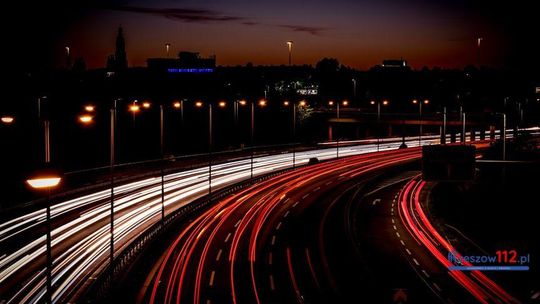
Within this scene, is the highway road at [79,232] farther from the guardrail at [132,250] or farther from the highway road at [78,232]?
the guardrail at [132,250]

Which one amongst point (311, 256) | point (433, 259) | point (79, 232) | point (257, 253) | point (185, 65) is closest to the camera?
point (433, 259)

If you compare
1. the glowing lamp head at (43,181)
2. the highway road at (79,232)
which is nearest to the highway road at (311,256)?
the highway road at (79,232)

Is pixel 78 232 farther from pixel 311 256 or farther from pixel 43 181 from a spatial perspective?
pixel 43 181

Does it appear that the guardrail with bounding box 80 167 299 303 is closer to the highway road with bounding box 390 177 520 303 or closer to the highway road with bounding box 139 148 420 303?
the highway road with bounding box 139 148 420 303

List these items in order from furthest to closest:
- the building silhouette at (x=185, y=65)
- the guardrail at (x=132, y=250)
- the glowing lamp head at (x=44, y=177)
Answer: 1. the building silhouette at (x=185, y=65)
2. the guardrail at (x=132, y=250)
3. the glowing lamp head at (x=44, y=177)

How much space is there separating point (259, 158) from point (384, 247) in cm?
4263

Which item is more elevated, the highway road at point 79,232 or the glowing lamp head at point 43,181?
the glowing lamp head at point 43,181

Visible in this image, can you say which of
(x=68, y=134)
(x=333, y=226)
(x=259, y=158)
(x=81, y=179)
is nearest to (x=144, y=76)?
(x=68, y=134)

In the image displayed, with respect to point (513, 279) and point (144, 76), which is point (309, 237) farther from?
point (144, 76)

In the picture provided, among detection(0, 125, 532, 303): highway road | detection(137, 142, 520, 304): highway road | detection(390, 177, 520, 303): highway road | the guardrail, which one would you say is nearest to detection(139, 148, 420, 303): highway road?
detection(137, 142, 520, 304): highway road

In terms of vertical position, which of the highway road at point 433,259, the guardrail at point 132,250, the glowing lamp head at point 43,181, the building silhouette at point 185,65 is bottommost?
the highway road at point 433,259

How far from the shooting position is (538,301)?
80.4 ft

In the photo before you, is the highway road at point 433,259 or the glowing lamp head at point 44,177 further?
the highway road at point 433,259

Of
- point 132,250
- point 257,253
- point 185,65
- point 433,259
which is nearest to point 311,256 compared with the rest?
point 257,253
